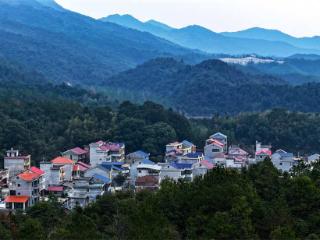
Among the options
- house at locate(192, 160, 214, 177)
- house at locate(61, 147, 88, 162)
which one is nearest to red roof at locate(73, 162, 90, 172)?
house at locate(61, 147, 88, 162)

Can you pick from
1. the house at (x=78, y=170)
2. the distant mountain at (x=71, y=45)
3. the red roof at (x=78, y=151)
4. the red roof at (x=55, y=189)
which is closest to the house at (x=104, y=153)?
the red roof at (x=78, y=151)

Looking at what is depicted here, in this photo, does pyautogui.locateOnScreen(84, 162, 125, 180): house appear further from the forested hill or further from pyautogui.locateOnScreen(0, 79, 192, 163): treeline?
the forested hill

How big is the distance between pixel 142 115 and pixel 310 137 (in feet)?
29.0

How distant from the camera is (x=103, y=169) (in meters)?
25.0

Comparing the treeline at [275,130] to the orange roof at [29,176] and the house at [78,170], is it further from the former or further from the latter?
the orange roof at [29,176]

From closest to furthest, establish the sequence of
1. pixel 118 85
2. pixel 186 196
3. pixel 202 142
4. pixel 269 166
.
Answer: pixel 186 196 < pixel 269 166 < pixel 202 142 < pixel 118 85

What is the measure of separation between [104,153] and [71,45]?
7855 centimetres

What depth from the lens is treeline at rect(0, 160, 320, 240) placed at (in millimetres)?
11672

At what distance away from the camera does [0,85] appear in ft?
163

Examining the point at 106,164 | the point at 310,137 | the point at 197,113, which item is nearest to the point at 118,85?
the point at 197,113

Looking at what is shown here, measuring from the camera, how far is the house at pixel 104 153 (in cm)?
2836

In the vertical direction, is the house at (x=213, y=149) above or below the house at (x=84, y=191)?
above

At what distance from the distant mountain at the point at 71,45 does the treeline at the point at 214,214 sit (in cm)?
6407

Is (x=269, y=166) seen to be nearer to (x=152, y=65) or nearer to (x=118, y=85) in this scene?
(x=118, y=85)
